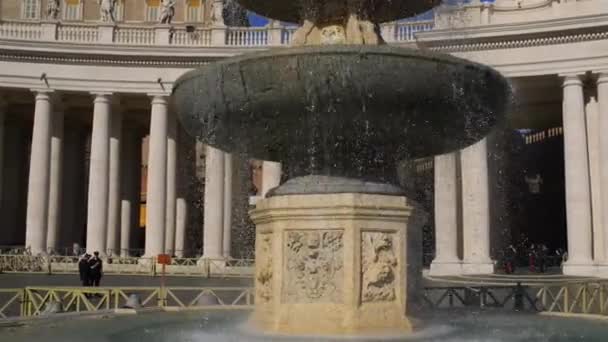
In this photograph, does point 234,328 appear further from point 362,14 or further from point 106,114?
point 106,114

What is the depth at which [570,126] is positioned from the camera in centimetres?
4175

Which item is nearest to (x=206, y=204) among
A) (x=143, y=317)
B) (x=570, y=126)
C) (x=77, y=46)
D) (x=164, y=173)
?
(x=164, y=173)

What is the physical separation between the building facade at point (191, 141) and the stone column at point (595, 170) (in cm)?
7

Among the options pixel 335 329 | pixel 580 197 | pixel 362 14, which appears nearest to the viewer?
pixel 335 329

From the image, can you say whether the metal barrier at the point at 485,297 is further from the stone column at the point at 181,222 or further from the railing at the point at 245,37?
the stone column at the point at 181,222

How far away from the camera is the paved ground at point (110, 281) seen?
33375mm

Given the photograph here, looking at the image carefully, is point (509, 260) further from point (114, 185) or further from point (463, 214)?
point (114, 185)

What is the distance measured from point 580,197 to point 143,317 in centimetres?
3097

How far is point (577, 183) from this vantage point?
4112 cm

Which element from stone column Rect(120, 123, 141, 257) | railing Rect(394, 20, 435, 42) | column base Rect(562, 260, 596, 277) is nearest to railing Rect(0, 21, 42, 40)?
stone column Rect(120, 123, 141, 257)

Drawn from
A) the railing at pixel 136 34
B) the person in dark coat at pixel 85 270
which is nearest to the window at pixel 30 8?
the railing at pixel 136 34

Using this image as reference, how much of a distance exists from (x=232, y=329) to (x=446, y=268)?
103ft

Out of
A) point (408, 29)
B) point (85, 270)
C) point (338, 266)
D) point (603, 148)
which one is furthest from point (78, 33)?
point (338, 266)

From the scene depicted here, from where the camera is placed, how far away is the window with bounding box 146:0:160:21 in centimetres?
6438
